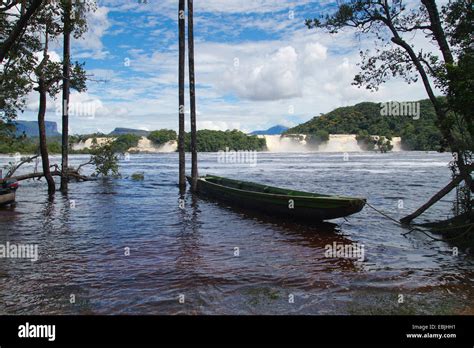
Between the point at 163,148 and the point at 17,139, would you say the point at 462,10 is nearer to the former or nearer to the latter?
the point at 17,139

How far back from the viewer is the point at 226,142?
615 feet

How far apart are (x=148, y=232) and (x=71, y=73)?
42.7 ft

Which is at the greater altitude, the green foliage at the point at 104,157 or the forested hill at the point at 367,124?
the forested hill at the point at 367,124

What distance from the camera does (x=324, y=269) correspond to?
895cm

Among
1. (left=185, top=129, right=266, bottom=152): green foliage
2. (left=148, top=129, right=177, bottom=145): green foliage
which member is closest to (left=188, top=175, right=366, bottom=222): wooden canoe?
(left=185, top=129, right=266, bottom=152): green foliage

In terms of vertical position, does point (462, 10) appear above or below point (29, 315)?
above

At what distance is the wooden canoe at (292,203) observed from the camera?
1213cm

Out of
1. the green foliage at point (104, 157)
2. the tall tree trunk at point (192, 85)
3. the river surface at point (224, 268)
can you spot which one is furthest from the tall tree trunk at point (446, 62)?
the green foliage at point (104, 157)

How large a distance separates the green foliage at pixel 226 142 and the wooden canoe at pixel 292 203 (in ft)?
534

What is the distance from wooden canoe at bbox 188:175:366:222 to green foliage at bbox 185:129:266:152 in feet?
534

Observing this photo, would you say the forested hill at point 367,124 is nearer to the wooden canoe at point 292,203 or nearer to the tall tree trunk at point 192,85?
the tall tree trunk at point 192,85
